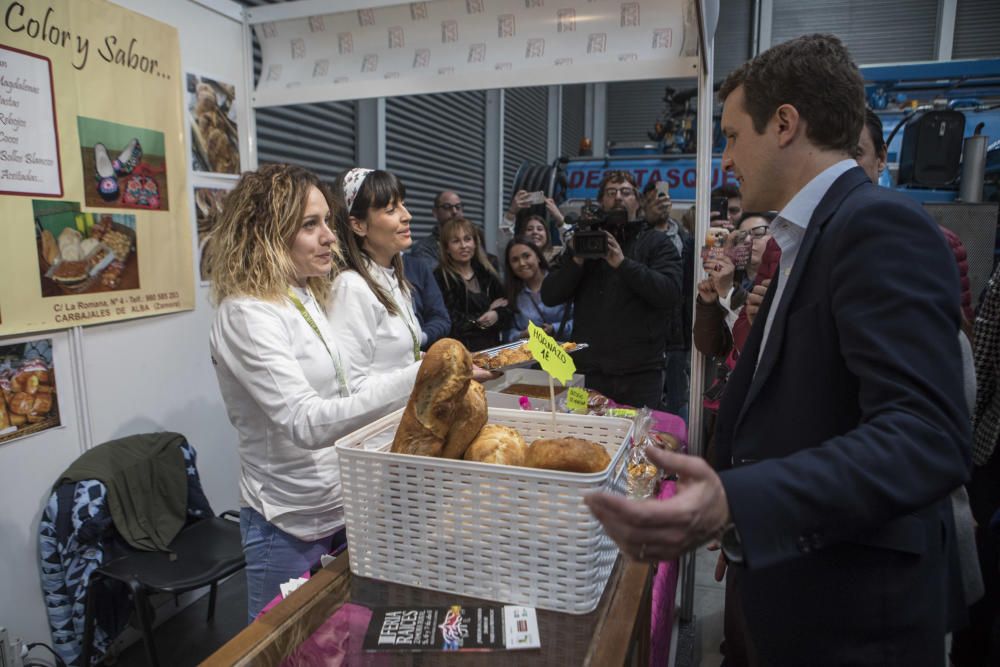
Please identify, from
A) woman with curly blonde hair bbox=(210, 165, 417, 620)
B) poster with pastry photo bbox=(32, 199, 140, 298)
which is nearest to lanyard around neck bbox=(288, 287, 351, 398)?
woman with curly blonde hair bbox=(210, 165, 417, 620)

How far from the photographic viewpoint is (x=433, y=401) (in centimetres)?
101

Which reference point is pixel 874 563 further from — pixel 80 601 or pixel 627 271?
pixel 80 601

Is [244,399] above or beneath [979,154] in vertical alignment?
beneath

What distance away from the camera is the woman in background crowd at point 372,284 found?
6.54 feet

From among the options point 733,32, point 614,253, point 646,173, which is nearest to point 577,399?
point 614,253

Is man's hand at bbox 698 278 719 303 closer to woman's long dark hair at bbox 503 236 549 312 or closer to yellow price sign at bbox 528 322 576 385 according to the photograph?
yellow price sign at bbox 528 322 576 385

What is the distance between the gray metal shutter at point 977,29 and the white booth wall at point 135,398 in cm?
1032

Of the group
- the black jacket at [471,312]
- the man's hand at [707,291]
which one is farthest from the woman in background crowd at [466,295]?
the man's hand at [707,291]

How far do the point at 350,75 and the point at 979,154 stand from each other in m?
4.77

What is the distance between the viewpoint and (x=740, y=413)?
100 cm

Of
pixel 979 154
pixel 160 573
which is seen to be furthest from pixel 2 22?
pixel 979 154

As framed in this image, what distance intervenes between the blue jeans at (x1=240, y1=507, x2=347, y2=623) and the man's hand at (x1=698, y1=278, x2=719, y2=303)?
1.55 meters

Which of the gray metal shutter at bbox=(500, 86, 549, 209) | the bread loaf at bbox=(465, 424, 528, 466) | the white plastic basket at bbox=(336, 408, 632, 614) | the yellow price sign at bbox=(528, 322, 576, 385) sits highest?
the gray metal shutter at bbox=(500, 86, 549, 209)

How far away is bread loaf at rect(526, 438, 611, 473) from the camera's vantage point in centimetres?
92
